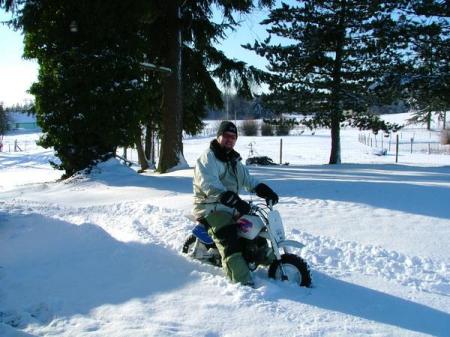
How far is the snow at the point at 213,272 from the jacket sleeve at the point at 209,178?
94 cm

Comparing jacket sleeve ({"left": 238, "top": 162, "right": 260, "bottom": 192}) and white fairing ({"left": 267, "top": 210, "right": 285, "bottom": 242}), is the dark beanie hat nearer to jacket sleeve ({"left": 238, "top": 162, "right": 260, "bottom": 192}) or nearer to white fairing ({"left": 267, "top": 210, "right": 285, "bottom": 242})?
jacket sleeve ({"left": 238, "top": 162, "right": 260, "bottom": 192})

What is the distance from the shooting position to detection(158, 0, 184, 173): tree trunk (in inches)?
583

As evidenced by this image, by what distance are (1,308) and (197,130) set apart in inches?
696

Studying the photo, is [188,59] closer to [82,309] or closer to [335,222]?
[335,222]

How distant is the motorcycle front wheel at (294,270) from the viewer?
16.7 ft

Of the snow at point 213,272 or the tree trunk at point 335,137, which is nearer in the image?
the snow at point 213,272

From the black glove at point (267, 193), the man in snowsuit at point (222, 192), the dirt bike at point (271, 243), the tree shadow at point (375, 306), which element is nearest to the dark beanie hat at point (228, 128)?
the man in snowsuit at point (222, 192)

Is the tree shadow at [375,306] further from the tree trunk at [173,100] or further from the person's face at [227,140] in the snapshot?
the tree trunk at [173,100]

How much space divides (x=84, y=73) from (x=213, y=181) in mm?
8537

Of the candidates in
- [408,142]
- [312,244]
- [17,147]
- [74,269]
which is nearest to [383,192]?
[312,244]

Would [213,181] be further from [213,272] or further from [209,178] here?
[213,272]

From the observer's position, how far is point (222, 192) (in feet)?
16.4

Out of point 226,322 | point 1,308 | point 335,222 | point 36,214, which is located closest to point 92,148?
point 36,214

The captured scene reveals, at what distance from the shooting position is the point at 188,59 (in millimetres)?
17438
